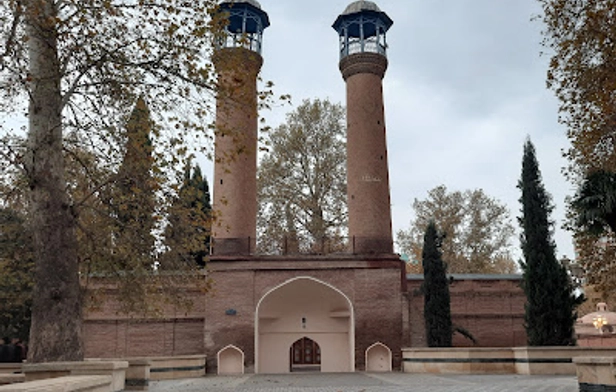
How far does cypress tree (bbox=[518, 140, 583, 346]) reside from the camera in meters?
17.2

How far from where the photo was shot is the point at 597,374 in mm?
8008

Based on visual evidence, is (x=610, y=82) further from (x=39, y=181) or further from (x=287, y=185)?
(x=287, y=185)

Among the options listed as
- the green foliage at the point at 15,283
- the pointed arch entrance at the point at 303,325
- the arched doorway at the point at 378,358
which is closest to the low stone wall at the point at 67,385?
the green foliage at the point at 15,283

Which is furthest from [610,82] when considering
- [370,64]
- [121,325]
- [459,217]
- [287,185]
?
[459,217]

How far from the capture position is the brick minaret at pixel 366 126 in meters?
23.6

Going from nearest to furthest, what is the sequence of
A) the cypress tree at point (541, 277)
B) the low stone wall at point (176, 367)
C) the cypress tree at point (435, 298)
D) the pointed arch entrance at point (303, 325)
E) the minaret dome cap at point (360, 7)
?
the cypress tree at point (541, 277)
the low stone wall at point (176, 367)
the cypress tree at point (435, 298)
the pointed arch entrance at point (303, 325)
the minaret dome cap at point (360, 7)

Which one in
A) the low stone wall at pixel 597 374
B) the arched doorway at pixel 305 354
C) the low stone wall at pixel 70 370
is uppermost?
the low stone wall at pixel 70 370

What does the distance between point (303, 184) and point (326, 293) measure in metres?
9.43

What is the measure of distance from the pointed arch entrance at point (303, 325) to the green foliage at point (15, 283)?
7.99 metres

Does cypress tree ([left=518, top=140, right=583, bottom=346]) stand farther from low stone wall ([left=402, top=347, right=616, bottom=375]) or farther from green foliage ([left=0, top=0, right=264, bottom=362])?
green foliage ([left=0, top=0, right=264, bottom=362])

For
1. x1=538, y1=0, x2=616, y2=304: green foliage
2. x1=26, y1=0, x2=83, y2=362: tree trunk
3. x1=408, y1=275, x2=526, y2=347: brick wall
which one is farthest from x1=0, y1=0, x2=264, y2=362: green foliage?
x1=408, y1=275, x2=526, y2=347: brick wall

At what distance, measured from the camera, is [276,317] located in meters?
23.8

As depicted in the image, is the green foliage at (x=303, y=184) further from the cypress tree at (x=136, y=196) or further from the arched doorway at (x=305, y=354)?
the cypress tree at (x=136, y=196)

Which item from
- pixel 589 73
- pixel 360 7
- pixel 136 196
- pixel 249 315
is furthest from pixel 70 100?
pixel 360 7
